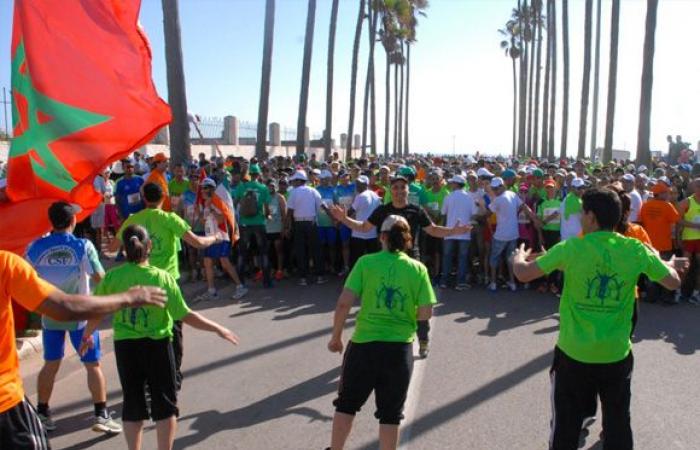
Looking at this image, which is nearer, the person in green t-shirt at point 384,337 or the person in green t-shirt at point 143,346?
the person in green t-shirt at point 384,337

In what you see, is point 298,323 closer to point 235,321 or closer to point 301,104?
point 235,321

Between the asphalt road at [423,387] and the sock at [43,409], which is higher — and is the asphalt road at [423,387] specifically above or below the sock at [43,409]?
below

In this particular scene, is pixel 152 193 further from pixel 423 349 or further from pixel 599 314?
pixel 599 314

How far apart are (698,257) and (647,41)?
35.2 feet

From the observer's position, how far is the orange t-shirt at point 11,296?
9.30ft

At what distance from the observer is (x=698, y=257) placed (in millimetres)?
9812

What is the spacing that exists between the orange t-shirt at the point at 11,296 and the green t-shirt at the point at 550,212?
29.9ft

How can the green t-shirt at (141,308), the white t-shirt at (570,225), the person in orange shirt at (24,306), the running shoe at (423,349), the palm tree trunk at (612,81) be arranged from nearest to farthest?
the person in orange shirt at (24,306) → the green t-shirt at (141,308) → the running shoe at (423,349) → the white t-shirt at (570,225) → the palm tree trunk at (612,81)

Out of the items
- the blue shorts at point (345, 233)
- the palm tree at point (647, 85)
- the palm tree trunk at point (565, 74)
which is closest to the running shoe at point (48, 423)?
the blue shorts at point (345, 233)

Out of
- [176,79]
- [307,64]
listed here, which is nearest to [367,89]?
[307,64]

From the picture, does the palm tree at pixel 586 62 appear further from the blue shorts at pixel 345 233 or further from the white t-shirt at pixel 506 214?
the blue shorts at pixel 345 233

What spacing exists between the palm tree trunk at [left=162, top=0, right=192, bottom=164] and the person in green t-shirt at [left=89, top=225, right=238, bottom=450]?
916 centimetres

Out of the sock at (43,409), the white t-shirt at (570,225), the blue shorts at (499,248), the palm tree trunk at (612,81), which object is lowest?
the sock at (43,409)

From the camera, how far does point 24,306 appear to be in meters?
2.86
